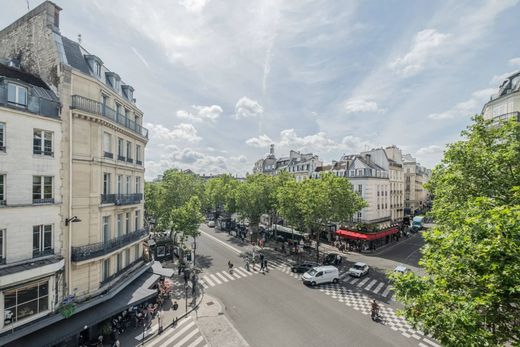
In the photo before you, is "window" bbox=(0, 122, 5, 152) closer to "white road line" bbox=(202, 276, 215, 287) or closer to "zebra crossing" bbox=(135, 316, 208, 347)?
"zebra crossing" bbox=(135, 316, 208, 347)

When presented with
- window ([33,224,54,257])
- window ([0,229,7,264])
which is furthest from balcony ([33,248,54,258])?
window ([0,229,7,264])

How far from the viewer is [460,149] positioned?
14609mm

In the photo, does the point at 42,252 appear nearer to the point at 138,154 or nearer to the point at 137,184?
the point at 137,184

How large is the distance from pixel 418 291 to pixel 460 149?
10.7 meters

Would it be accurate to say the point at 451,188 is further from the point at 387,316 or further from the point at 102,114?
the point at 102,114

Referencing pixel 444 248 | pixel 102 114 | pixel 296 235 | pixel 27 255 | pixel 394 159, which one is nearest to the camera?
pixel 444 248

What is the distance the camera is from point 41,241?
43.8ft

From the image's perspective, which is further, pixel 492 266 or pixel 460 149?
pixel 460 149

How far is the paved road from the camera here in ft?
51.6

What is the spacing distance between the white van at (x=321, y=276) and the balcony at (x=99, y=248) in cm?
1668

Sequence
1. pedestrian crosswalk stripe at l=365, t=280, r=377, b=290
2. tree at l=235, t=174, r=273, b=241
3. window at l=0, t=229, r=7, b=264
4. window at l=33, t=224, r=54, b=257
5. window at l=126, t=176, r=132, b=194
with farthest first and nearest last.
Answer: tree at l=235, t=174, r=273, b=241 → pedestrian crosswalk stripe at l=365, t=280, r=377, b=290 → window at l=126, t=176, r=132, b=194 → window at l=33, t=224, r=54, b=257 → window at l=0, t=229, r=7, b=264

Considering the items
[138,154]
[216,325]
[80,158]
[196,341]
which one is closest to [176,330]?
[196,341]

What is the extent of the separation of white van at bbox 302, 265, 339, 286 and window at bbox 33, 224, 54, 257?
20.5 metres

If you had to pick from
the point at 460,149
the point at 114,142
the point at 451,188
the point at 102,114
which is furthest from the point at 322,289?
the point at 102,114
